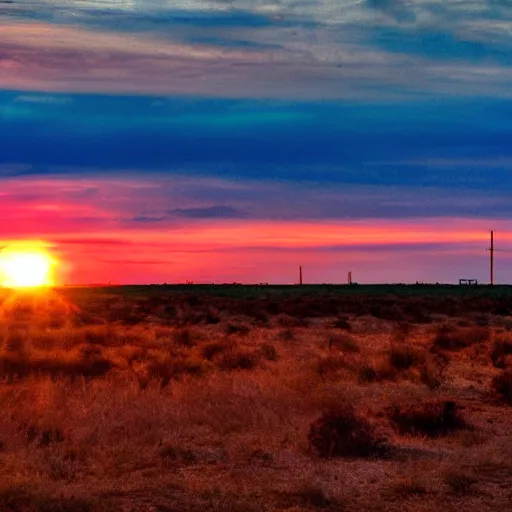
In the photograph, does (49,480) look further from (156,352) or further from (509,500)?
(156,352)

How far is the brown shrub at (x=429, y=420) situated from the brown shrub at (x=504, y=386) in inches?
136

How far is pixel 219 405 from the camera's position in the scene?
15.9 meters

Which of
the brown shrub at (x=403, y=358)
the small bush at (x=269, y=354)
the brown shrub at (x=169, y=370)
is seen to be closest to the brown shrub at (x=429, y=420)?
the brown shrub at (x=169, y=370)

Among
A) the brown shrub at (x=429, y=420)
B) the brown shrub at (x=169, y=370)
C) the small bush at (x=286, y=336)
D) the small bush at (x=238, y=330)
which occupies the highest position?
the small bush at (x=238, y=330)

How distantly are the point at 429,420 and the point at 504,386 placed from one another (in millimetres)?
4484

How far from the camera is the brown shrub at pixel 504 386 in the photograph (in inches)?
730

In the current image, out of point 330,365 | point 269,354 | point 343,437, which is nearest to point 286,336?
point 269,354

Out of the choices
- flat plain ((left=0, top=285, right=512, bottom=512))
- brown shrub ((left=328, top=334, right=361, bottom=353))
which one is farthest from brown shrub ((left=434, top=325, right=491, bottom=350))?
flat plain ((left=0, top=285, right=512, bottom=512))

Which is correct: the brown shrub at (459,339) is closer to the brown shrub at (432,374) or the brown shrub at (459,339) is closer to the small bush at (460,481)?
the brown shrub at (432,374)

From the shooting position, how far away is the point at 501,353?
89.5 ft

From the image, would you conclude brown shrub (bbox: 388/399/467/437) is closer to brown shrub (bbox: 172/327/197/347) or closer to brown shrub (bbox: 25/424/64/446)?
brown shrub (bbox: 25/424/64/446)

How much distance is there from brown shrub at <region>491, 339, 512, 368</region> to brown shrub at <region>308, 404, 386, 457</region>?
39.5 feet

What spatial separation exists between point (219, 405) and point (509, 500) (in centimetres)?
619

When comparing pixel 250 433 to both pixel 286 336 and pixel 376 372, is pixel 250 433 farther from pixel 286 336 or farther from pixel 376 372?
pixel 286 336
